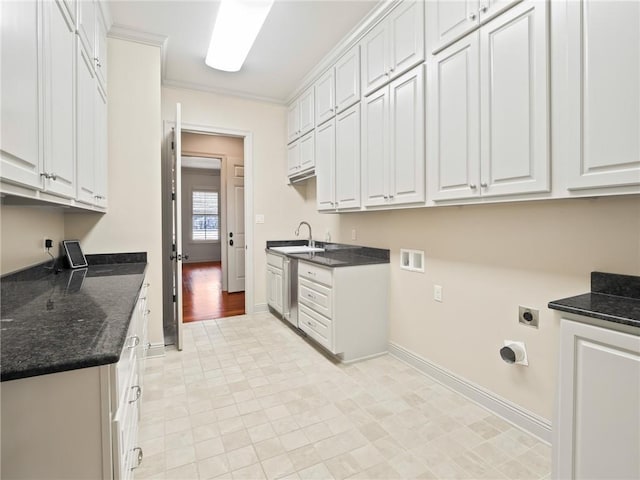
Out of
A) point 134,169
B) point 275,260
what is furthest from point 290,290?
point 134,169

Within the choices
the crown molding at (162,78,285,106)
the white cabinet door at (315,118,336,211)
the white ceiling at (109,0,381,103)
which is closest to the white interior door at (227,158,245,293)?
the crown molding at (162,78,285,106)

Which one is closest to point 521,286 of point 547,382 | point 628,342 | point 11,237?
point 547,382

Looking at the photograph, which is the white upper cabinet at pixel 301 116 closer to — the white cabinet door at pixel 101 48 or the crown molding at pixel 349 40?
the crown molding at pixel 349 40

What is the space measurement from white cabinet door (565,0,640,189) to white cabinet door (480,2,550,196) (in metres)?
0.12

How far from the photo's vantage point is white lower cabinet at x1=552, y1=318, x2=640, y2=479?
1.13 meters

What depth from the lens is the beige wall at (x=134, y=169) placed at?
2.86 metres

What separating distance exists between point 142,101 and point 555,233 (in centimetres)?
335

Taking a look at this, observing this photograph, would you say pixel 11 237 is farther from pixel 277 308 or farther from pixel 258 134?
pixel 258 134

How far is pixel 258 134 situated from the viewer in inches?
171

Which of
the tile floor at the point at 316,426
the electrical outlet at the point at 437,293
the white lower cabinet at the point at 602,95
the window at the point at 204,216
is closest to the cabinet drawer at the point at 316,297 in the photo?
the tile floor at the point at 316,426

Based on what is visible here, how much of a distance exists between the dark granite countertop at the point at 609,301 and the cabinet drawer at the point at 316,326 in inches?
70.5

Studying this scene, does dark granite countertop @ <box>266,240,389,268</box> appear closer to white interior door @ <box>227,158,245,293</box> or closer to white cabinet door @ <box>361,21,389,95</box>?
white cabinet door @ <box>361,21,389,95</box>

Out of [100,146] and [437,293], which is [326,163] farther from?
[100,146]

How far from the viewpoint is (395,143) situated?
7.98ft
